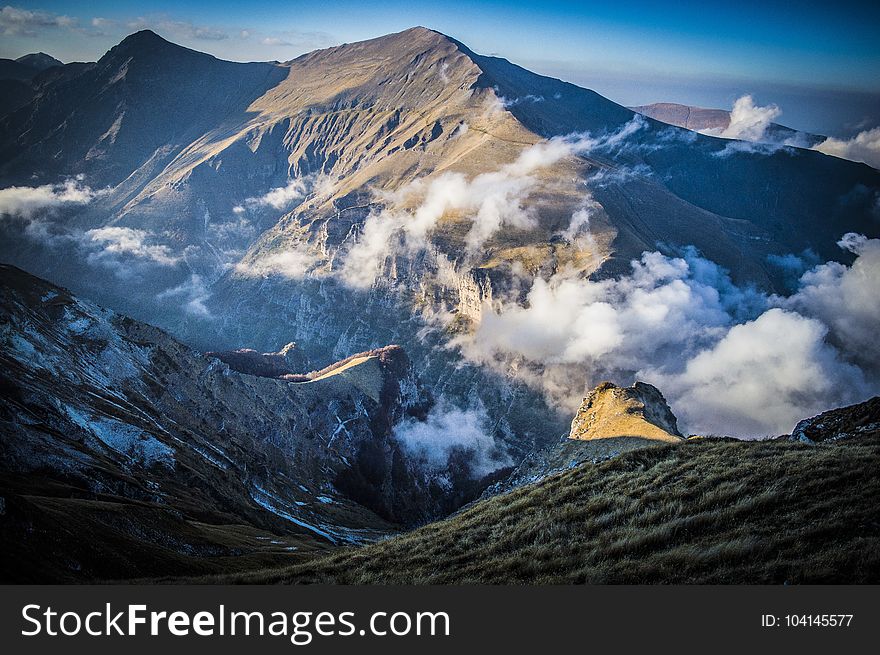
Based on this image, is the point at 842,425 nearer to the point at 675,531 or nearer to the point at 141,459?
the point at 675,531

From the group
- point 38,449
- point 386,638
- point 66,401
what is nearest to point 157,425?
point 66,401

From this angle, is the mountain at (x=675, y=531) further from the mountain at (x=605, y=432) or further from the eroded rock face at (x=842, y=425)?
the mountain at (x=605, y=432)

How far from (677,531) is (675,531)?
0.11 meters

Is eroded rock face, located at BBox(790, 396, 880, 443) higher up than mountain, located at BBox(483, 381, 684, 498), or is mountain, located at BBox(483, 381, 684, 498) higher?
mountain, located at BBox(483, 381, 684, 498)

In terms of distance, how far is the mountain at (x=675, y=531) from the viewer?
1686 cm

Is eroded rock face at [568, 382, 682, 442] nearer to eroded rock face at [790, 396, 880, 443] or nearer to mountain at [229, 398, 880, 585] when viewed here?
eroded rock face at [790, 396, 880, 443]

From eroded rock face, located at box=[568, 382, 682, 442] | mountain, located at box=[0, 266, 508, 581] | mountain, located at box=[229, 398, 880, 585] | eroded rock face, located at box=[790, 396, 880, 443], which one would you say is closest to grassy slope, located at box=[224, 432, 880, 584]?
mountain, located at box=[229, 398, 880, 585]

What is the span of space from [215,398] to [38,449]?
3416 inches

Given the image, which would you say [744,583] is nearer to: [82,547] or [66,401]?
[82,547]

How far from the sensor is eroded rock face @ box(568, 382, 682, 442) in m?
104

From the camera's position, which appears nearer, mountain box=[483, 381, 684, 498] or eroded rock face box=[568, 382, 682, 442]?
mountain box=[483, 381, 684, 498]

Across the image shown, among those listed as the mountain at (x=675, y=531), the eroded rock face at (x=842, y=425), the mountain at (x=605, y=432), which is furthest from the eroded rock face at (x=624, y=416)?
the mountain at (x=675, y=531)

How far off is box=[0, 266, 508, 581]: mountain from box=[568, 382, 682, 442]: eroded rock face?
50.3 metres

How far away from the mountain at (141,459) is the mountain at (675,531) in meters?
16.9
